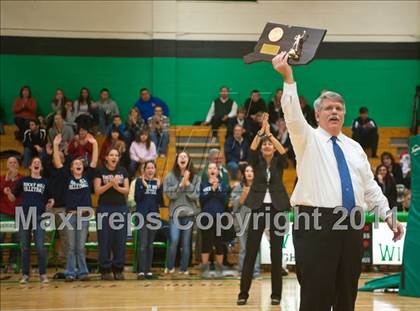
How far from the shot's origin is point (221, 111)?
57.6ft

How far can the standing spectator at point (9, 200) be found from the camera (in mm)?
11922

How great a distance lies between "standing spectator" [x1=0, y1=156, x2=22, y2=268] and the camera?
1192 centimetres

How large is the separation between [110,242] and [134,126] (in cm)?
496

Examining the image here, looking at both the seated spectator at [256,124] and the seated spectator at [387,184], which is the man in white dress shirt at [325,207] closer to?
the seated spectator at [387,184]

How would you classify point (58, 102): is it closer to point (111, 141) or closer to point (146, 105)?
point (146, 105)

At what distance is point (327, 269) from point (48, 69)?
14793 millimetres

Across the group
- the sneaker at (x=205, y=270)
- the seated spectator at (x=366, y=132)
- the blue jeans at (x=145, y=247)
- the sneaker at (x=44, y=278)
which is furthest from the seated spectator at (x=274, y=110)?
the sneaker at (x=44, y=278)

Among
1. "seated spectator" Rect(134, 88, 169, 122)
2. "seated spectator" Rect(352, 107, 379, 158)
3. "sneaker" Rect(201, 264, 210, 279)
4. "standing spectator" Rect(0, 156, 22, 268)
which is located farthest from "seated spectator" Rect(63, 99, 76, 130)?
"seated spectator" Rect(352, 107, 379, 158)

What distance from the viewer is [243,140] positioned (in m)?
15.7

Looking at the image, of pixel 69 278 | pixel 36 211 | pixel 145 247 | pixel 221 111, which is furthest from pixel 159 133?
pixel 69 278

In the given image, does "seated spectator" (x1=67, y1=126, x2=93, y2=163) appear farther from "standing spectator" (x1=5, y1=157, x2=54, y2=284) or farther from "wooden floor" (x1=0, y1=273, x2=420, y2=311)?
"wooden floor" (x1=0, y1=273, x2=420, y2=311)

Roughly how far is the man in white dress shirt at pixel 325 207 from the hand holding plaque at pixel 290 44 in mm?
201

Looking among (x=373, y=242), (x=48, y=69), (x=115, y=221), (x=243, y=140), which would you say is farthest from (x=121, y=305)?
(x=48, y=69)

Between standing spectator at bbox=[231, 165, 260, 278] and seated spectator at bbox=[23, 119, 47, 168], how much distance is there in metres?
5.15
